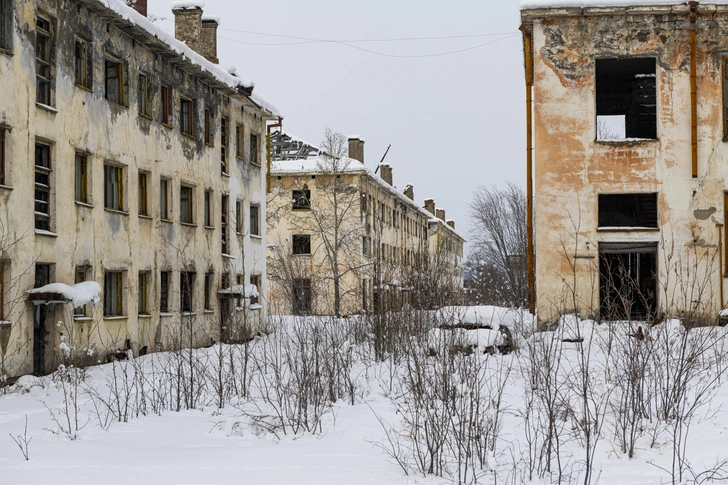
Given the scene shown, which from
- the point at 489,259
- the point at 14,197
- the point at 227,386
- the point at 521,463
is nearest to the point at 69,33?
the point at 14,197

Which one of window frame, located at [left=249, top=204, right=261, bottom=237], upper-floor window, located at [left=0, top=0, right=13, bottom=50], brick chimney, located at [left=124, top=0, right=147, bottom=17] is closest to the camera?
upper-floor window, located at [left=0, top=0, right=13, bottom=50]

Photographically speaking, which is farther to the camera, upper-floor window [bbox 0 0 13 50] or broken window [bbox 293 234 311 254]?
broken window [bbox 293 234 311 254]

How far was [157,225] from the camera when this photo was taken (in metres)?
23.9

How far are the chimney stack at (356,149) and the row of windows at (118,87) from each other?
1830cm

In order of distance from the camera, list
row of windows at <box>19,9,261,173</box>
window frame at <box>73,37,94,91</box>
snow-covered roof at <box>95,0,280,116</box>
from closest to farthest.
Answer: row of windows at <box>19,9,261,173</box>
window frame at <box>73,37,94,91</box>
snow-covered roof at <box>95,0,280,116</box>

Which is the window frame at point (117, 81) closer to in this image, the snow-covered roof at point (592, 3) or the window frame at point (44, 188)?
the window frame at point (44, 188)

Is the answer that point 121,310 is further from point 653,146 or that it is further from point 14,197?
point 653,146

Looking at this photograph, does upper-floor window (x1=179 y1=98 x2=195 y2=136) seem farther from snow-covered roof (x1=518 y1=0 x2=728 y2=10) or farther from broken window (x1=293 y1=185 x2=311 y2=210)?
broken window (x1=293 y1=185 x2=311 y2=210)

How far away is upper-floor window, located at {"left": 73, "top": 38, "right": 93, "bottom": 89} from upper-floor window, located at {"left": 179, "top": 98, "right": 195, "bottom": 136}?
5585 millimetres

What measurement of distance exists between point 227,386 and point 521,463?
17.8 ft

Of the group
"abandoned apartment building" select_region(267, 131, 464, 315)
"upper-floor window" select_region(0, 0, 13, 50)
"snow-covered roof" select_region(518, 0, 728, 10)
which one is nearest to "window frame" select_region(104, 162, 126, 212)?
"upper-floor window" select_region(0, 0, 13, 50)

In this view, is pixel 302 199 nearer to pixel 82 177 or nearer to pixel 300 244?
pixel 300 244

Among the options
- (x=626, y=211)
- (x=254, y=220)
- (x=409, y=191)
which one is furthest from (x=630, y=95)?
(x=409, y=191)

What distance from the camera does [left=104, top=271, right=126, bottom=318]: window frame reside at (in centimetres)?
2138
